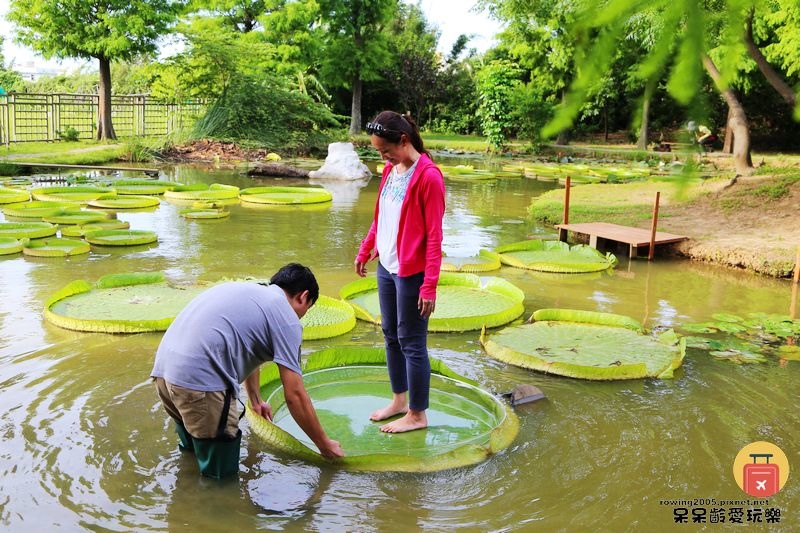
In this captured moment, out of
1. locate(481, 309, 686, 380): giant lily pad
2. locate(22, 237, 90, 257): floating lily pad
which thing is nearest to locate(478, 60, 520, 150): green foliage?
locate(22, 237, 90, 257): floating lily pad

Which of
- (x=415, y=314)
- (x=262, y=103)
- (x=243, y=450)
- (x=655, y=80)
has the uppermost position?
(x=262, y=103)

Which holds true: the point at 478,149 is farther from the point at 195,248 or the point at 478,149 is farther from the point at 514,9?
the point at 195,248

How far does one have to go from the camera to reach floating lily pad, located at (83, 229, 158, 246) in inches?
310

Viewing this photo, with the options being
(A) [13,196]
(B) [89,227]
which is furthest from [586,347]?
(A) [13,196]

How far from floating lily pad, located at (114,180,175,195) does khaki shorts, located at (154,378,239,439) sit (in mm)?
9287

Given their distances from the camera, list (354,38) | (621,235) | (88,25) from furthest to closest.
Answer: (354,38) → (88,25) → (621,235)

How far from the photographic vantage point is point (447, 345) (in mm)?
5051

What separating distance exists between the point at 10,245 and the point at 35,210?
6.40ft

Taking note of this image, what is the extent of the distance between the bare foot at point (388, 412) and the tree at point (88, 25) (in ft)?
50.5

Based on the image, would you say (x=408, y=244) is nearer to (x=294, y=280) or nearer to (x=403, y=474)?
(x=294, y=280)

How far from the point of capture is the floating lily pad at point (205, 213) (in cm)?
987

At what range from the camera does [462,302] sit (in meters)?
5.86

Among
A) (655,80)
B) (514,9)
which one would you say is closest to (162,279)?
(655,80)

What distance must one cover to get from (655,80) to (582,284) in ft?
18.9
